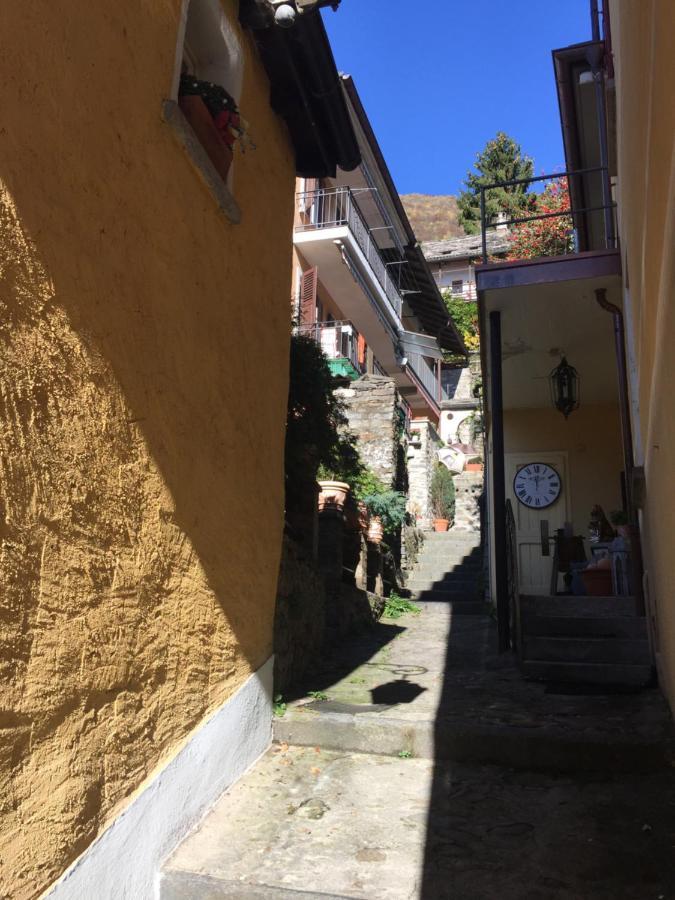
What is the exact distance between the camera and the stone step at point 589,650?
16.9 feet

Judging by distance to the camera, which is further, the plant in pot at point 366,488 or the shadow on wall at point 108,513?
the plant in pot at point 366,488

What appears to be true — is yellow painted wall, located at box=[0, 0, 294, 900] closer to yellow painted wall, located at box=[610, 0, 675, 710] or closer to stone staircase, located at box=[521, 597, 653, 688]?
yellow painted wall, located at box=[610, 0, 675, 710]

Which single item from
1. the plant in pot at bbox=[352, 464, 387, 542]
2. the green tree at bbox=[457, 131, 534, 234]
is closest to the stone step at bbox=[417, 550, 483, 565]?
the plant in pot at bbox=[352, 464, 387, 542]

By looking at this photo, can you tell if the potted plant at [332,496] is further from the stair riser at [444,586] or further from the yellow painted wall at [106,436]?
the stair riser at [444,586]

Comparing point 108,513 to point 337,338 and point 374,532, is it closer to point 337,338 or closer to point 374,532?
point 374,532

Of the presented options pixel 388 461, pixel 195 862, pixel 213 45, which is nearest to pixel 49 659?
pixel 195 862

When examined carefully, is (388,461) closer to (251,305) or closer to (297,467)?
(297,467)

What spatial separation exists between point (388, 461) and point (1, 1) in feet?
34.8

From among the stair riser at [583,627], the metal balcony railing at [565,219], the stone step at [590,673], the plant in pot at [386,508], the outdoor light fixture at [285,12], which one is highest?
the metal balcony railing at [565,219]

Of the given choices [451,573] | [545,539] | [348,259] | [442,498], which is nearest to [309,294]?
[348,259]

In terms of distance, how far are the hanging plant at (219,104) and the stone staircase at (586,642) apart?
13.5ft

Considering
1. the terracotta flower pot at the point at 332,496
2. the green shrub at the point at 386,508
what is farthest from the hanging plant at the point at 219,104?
the green shrub at the point at 386,508

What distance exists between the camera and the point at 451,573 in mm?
12680

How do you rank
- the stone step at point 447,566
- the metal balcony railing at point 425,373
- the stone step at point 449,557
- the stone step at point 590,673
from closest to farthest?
the stone step at point 590,673 < the stone step at point 447,566 < the stone step at point 449,557 < the metal balcony railing at point 425,373
